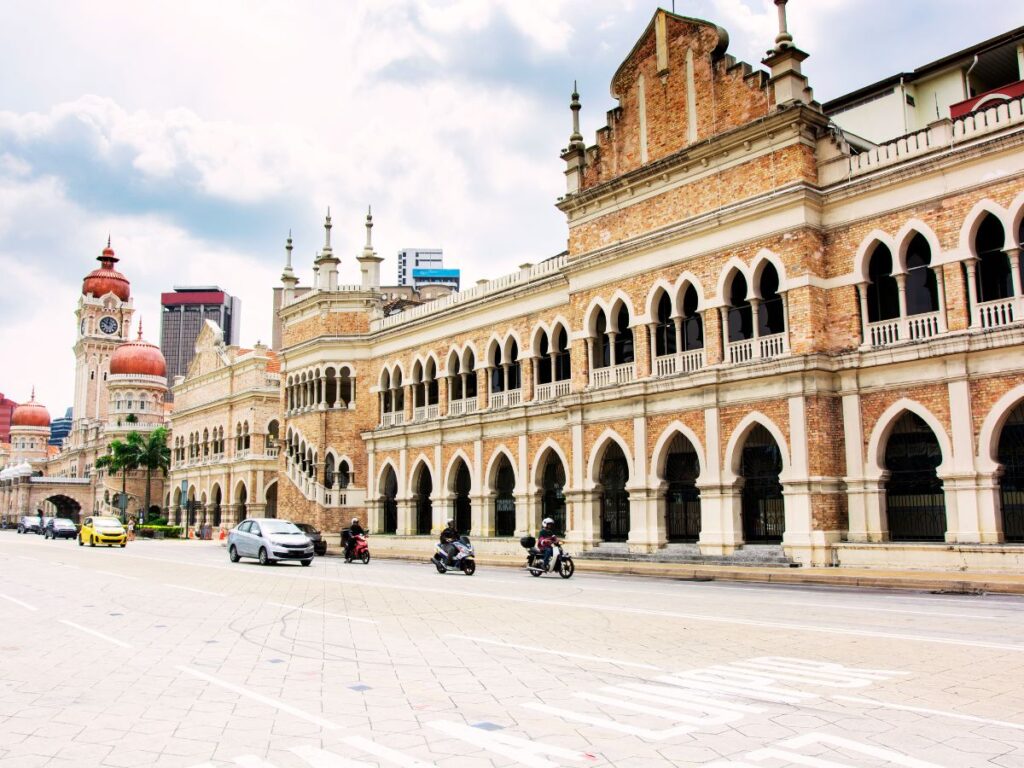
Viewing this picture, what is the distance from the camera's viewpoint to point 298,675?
27.8 ft

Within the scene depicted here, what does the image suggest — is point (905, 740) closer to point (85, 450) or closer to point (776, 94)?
point (776, 94)

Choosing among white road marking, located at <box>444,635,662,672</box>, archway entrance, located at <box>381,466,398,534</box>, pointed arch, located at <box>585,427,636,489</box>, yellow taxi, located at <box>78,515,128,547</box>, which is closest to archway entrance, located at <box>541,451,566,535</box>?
pointed arch, located at <box>585,427,636,489</box>

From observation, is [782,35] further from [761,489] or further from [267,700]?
[267,700]

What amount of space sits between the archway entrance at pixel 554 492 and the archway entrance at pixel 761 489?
7830 millimetres

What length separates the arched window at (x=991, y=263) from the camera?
20031mm

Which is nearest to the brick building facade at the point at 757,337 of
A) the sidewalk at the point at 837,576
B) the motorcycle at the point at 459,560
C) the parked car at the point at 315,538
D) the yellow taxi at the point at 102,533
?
the sidewalk at the point at 837,576

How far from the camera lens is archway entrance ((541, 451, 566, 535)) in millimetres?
30594

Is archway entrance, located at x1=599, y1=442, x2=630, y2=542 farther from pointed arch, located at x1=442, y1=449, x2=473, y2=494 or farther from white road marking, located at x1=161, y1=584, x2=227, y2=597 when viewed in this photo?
white road marking, located at x1=161, y1=584, x2=227, y2=597

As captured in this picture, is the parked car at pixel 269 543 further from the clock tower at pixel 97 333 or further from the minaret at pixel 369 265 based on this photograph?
the clock tower at pixel 97 333

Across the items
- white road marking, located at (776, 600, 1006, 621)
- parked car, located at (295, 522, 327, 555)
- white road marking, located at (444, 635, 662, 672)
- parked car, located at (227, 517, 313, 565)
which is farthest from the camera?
parked car, located at (295, 522, 327, 555)

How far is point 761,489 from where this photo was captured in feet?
77.4

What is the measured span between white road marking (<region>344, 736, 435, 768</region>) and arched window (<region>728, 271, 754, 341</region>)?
19917 millimetres

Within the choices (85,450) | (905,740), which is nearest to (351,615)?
(905,740)

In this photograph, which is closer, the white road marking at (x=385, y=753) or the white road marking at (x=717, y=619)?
the white road marking at (x=385, y=753)
